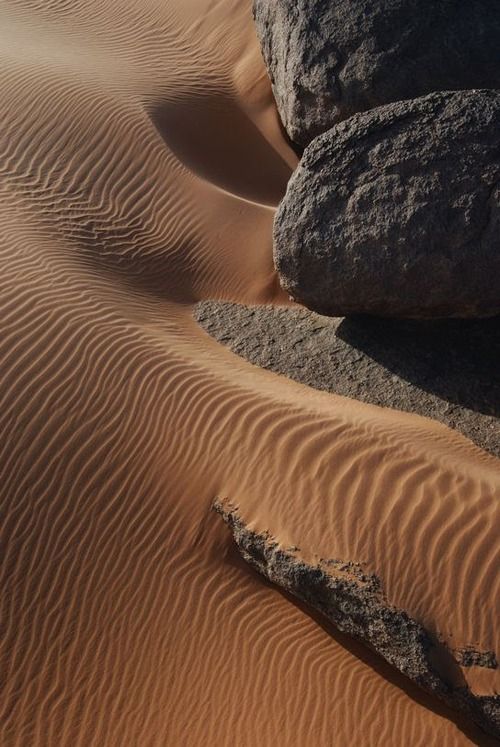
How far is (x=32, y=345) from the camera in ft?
24.5

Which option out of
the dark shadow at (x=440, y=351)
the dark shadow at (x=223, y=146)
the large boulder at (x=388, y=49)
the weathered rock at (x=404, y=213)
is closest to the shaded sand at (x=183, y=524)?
the dark shadow at (x=440, y=351)

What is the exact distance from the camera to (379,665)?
5680 mm

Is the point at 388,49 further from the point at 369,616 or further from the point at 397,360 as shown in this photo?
the point at 369,616

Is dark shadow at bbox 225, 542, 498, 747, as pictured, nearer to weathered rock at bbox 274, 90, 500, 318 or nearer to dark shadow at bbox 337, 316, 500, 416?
dark shadow at bbox 337, 316, 500, 416

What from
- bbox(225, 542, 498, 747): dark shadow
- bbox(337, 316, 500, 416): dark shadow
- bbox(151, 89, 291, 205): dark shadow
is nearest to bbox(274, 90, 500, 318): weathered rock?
bbox(337, 316, 500, 416): dark shadow

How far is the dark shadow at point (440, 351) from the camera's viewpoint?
7.48 meters

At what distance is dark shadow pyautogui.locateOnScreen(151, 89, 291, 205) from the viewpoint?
11.0 m

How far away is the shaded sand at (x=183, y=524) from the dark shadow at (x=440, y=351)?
0.75 metres

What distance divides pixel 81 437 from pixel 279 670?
251 cm

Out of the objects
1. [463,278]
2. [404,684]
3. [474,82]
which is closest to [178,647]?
[404,684]

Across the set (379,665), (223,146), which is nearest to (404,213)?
(379,665)

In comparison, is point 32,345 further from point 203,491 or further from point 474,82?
point 474,82

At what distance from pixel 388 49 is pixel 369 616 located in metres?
6.60

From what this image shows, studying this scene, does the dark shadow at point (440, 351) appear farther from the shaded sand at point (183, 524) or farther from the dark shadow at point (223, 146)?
the dark shadow at point (223, 146)
